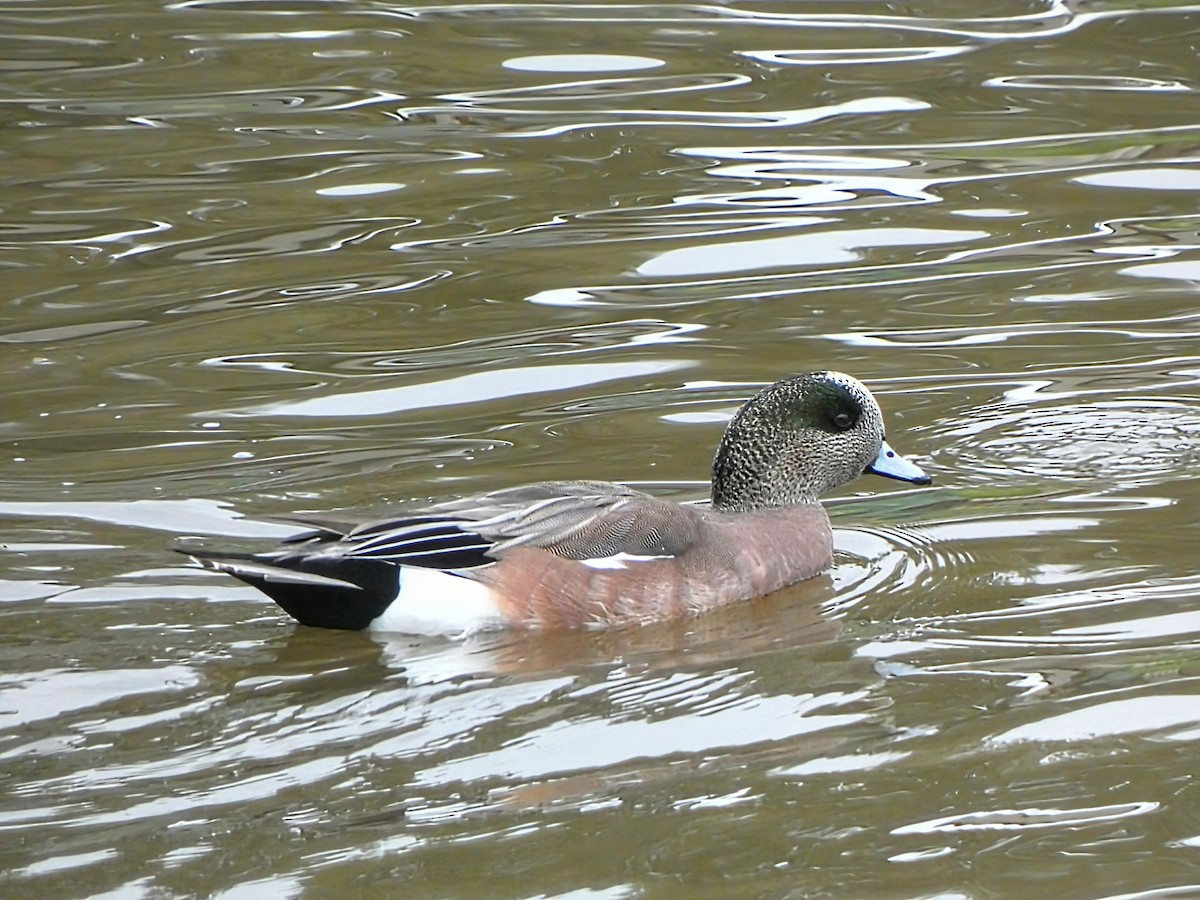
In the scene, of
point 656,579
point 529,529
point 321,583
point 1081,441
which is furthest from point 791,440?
point 321,583

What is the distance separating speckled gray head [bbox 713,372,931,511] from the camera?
6.34m

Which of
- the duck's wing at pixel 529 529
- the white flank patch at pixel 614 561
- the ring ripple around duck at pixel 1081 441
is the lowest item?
the ring ripple around duck at pixel 1081 441

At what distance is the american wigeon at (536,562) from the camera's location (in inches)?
217

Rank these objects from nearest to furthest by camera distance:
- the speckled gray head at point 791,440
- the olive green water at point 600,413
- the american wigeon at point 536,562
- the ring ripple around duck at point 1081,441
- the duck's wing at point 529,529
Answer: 1. the olive green water at point 600,413
2. the american wigeon at point 536,562
3. the duck's wing at point 529,529
4. the speckled gray head at point 791,440
5. the ring ripple around duck at point 1081,441

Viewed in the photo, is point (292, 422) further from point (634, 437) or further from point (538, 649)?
point (538, 649)

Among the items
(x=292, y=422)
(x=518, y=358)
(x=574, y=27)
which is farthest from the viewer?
(x=574, y=27)

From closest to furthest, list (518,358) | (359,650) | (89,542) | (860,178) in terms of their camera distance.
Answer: (359,650) → (89,542) → (518,358) → (860,178)

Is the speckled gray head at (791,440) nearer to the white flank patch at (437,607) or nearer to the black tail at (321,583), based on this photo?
the white flank patch at (437,607)

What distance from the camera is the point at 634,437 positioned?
A: 7266 mm

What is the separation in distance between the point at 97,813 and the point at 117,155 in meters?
7.28

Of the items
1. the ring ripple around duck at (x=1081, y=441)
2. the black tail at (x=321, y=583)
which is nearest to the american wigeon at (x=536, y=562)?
the black tail at (x=321, y=583)

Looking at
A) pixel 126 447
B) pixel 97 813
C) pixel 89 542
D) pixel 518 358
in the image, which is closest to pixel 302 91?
pixel 518 358

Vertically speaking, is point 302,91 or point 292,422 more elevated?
point 302,91

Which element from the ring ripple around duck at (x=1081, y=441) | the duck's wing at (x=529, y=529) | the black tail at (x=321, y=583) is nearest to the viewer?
the black tail at (x=321, y=583)
